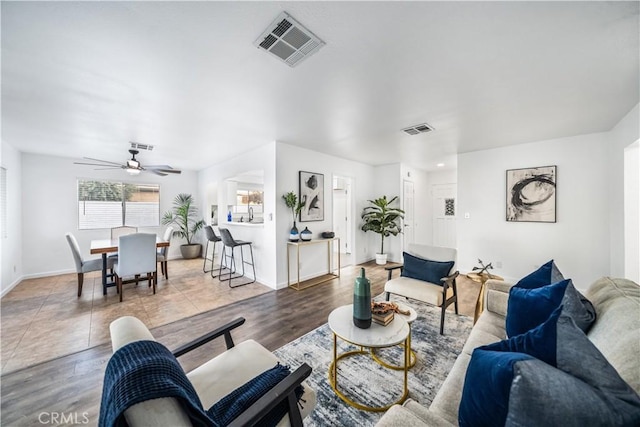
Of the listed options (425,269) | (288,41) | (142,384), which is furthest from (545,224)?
(142,384)

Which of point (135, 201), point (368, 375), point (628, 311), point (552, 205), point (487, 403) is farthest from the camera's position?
point (135, 201)

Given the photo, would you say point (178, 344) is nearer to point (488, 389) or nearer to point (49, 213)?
point (488, 389)

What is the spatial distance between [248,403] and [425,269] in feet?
7.94

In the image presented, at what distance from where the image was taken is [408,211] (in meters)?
6.20

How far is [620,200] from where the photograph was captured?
3.02 meters

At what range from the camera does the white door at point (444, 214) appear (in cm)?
668

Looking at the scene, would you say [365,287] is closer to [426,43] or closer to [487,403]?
[487,403]

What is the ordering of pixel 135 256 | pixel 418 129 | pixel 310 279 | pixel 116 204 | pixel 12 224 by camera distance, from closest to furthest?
1. pixel 418 129
2. pixel 135 256
3. pixel 12 224
4. pixel 310 279
5. pixel 116 204

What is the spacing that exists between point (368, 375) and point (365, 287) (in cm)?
79

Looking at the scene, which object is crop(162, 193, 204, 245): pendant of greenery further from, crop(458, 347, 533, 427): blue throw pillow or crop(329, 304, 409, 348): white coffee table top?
crop(458, 347, 533, 427): blue throw pillow

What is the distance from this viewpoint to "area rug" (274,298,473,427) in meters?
1.53

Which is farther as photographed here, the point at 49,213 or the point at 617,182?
the point at 49,213

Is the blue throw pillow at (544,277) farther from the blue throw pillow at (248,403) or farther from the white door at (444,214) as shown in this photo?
the white door at (444,214)

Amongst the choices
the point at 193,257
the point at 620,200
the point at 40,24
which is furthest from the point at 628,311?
the point at 193,257
